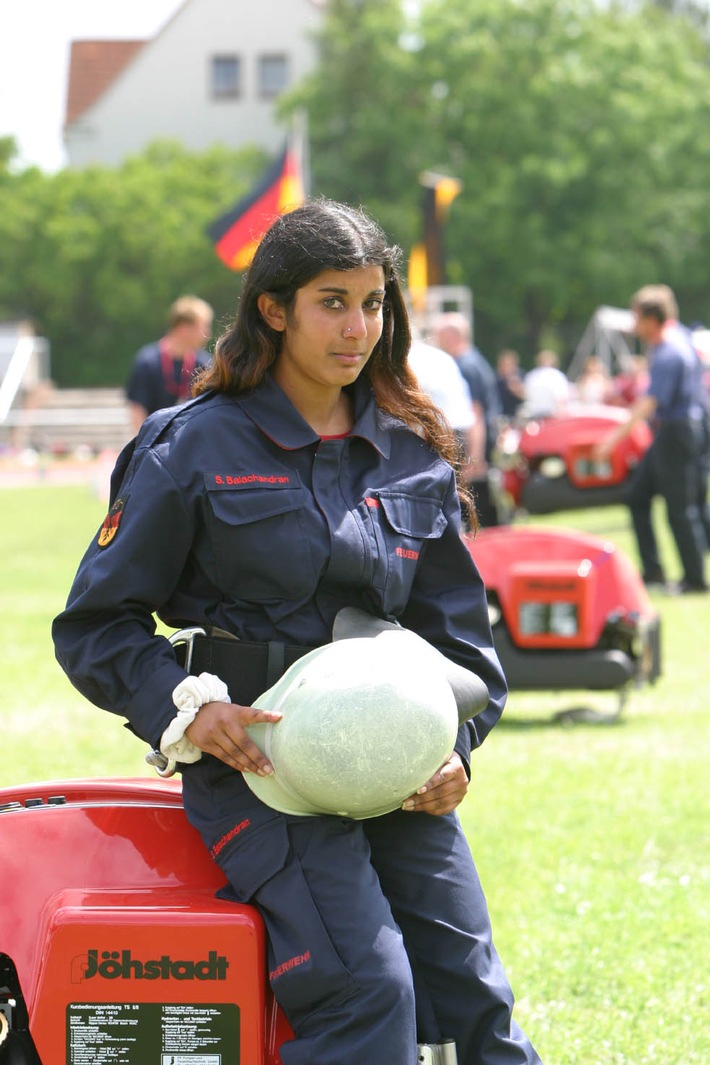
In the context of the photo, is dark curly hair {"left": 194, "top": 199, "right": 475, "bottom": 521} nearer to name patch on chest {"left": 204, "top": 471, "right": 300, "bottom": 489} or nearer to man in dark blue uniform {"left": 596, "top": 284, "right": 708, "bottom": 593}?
name patch on chest {"left": 204, "top": 471, "right": 300, "bottom": 489}

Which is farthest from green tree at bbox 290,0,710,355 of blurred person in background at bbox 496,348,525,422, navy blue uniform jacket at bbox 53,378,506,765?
navy blue uniform jacket at bbox 53,378,506,765

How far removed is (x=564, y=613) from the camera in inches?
301

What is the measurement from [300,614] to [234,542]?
18 cm

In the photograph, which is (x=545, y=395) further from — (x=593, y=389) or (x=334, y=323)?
(x=334, y=323)

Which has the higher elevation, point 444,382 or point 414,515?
point 414,515

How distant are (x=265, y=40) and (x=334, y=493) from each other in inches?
2316

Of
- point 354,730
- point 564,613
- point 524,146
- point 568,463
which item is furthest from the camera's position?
point 524,146

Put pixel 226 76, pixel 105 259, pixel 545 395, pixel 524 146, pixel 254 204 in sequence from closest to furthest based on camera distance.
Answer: pixel 254 204
pixel 545 395
pixel 105 259
pixel 524 146
pixel 226 76

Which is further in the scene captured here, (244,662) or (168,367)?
(168,367)

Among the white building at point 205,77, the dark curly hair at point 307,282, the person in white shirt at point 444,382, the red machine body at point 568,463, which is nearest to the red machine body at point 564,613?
the person in white shirt at point 444,382

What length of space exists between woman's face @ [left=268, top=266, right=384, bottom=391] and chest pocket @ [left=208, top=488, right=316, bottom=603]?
27 cm

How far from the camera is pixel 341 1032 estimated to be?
281 cm

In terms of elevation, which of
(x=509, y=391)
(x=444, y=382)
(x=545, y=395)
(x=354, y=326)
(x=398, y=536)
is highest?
(x=354, y=326)

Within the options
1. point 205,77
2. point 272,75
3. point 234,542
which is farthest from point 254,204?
point 272,75
